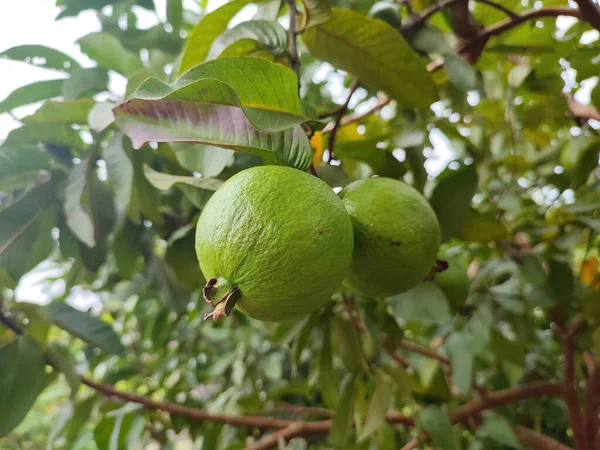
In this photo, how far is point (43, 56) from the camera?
1.03 m

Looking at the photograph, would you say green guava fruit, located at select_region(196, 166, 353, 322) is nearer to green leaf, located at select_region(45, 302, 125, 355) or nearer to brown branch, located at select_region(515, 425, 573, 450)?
green leaf, located at select_region(45, 302, 125, 355)

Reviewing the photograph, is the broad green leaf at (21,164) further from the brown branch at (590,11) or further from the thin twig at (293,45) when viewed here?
the brown branch at (590,11)

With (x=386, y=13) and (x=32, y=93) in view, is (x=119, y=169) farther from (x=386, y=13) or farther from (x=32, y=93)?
(x=386, y=13)

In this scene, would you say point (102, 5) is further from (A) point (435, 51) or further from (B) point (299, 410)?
(B) point (299, 410)

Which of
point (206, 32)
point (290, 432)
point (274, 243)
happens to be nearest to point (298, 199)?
point (274, 243)

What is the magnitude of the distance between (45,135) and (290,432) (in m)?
0.92

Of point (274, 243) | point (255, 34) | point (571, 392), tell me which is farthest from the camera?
point (571, 392)

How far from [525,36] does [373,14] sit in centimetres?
52

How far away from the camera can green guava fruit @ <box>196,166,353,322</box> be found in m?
0.47

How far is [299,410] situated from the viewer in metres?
1.42

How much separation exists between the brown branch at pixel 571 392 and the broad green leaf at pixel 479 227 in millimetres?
624

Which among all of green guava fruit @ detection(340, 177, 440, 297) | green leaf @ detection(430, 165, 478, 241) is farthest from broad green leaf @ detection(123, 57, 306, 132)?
green leaf @ detection(430, 165, 478, 241)

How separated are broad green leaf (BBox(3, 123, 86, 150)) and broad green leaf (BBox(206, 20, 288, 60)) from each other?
18.8 inches

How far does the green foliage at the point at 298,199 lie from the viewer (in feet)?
2.12
